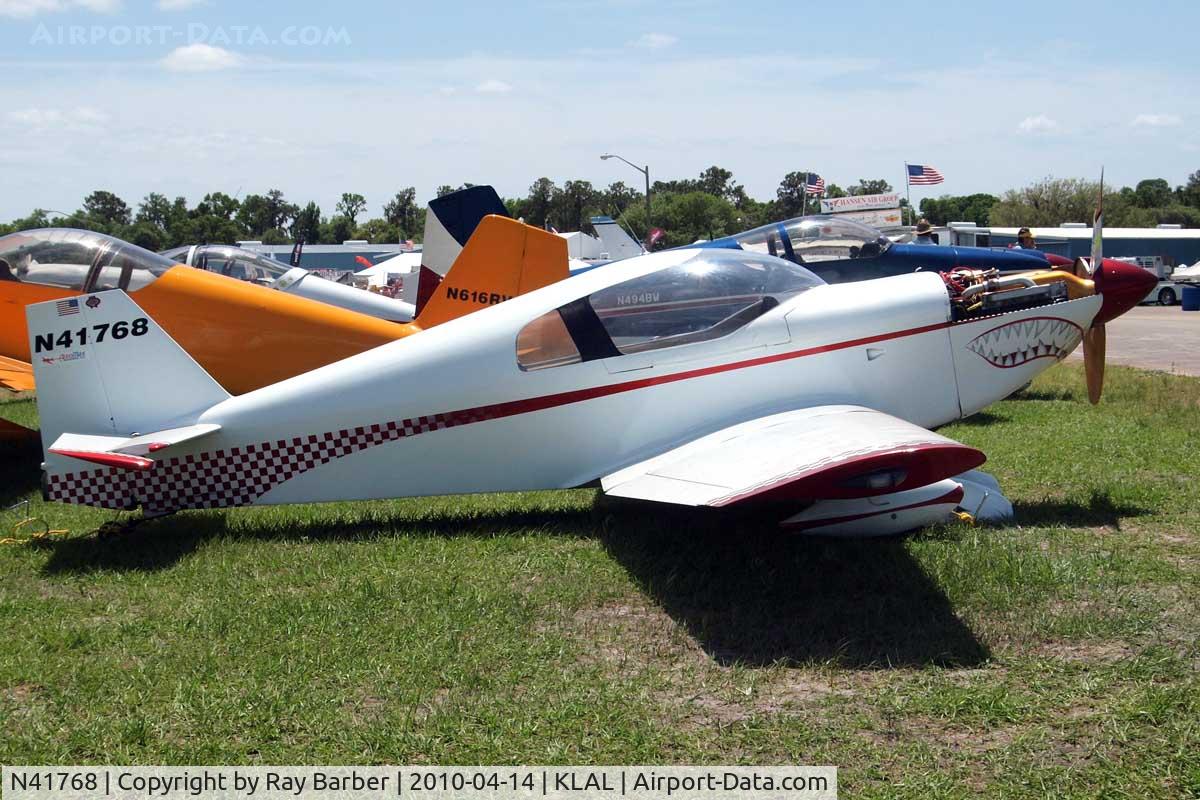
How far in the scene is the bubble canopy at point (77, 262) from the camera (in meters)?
8.64

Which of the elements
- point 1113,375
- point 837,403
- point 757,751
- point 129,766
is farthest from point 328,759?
point 1113,375

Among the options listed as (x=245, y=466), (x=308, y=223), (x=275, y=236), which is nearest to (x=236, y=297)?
(x=245, y=466)

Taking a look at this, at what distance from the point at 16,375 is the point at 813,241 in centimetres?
834

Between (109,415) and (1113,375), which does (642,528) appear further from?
(1113,375)

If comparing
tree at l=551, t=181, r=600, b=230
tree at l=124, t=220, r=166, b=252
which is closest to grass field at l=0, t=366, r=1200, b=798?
tree at l=124, t=220, r=166, b=252

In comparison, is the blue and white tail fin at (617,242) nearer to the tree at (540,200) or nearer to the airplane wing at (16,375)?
the airplane wing at (16,375)

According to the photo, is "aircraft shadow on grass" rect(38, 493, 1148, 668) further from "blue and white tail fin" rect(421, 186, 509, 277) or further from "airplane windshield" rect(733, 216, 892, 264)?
"blue and white tail fin" rect(421, 186, 509, 277)

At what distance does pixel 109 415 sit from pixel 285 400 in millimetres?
1005

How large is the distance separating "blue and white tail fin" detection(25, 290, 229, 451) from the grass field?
720mm

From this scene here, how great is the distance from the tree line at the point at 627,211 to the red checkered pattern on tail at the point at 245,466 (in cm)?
5116

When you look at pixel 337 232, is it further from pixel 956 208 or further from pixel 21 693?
pixel 21 693

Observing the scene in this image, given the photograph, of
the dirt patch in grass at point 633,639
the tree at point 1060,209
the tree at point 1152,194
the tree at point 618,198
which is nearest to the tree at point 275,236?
the tree at point 618,198

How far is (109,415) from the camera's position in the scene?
588 centimetres

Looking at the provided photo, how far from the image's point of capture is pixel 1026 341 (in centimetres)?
Result: 677
